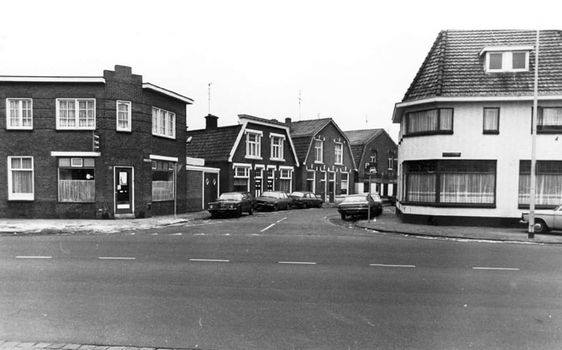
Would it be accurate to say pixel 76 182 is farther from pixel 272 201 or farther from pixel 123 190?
pixel 272 201

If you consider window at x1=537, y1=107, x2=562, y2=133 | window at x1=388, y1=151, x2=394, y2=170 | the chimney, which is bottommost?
window at x1=388, y1=151, x2=394, y2=170

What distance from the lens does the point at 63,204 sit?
21.2 meters

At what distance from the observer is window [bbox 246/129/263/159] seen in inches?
1338

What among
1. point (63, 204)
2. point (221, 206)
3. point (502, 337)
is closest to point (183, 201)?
point (221, 206)

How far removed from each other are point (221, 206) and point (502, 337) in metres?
19.6

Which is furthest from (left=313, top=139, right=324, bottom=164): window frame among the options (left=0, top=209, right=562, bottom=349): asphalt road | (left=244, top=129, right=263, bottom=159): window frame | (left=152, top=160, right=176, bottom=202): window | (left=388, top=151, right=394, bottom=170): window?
(left=0, top=209, right=562, bottom=349): asphalt road

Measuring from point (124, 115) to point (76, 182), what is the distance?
14.0ft

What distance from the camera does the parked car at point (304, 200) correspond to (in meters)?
34.2

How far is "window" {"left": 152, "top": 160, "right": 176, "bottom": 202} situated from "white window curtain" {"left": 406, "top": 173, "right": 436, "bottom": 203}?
45.3 feet

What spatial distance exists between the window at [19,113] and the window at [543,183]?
24.6 m

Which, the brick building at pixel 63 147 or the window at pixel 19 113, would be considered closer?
→ the brick building at pixel 63 147

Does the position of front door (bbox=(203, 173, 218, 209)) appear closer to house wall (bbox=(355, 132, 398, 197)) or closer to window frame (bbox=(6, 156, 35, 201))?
window frame (bbox=(6, 156, 35, 201))

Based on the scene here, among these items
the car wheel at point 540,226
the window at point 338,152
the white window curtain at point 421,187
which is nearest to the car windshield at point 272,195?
the white window curtain at point 421,187

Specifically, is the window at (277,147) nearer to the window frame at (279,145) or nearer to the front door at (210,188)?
the window frame at (279,145)
